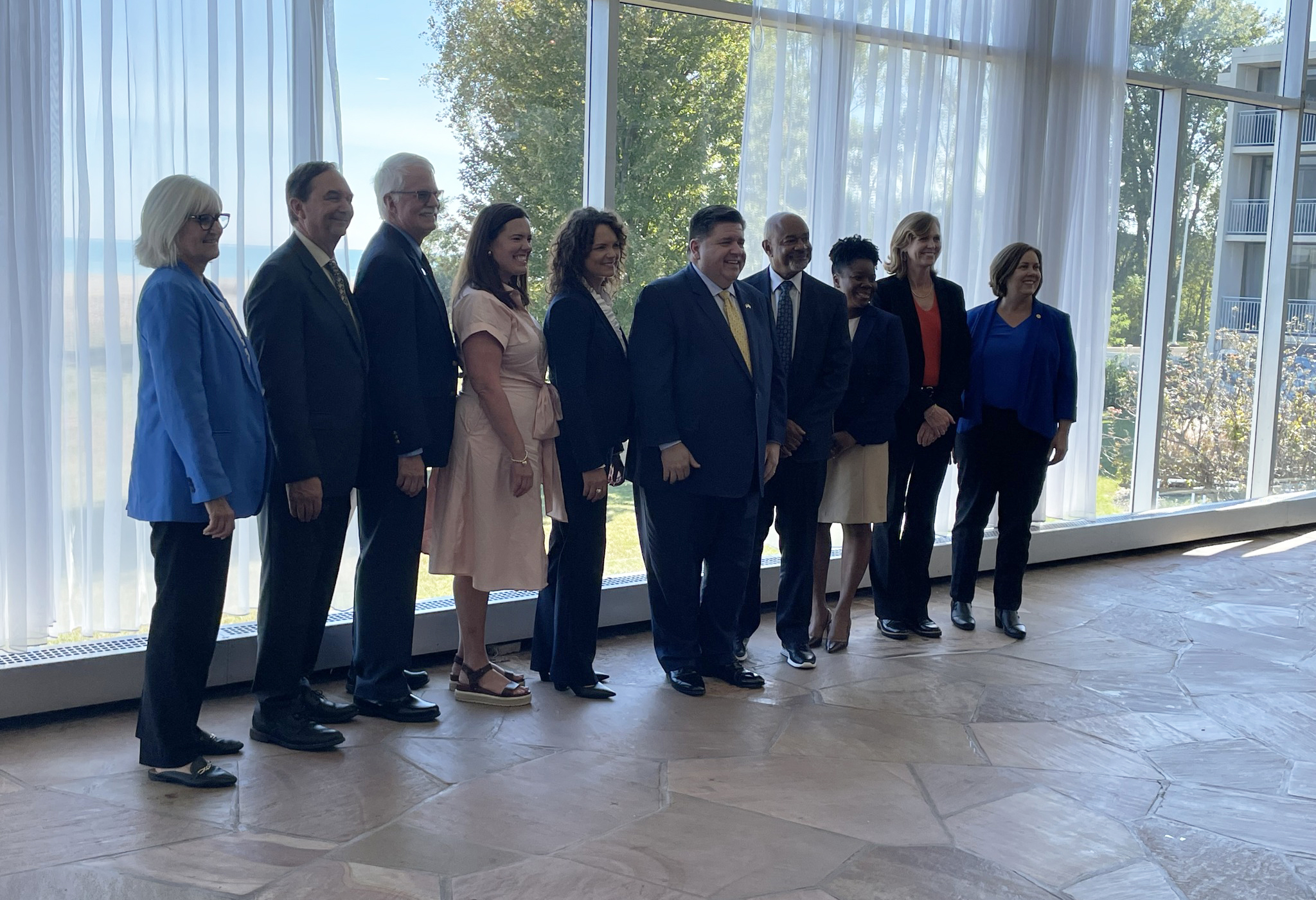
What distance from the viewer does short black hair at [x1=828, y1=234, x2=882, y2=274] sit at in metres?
4.17

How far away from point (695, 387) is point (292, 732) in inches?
61.5

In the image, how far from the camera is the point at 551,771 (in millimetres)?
3105

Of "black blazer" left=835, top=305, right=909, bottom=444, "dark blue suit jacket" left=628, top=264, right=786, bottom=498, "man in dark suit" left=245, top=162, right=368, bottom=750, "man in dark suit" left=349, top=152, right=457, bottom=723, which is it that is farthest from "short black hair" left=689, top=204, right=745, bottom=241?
"man in dark suit" left=245, top=162, right=368, bottom=750

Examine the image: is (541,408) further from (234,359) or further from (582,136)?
(582,136)

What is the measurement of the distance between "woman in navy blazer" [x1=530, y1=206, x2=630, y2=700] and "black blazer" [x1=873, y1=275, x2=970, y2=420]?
121cm

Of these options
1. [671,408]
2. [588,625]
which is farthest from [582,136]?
[588,625]

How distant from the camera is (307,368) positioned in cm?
308

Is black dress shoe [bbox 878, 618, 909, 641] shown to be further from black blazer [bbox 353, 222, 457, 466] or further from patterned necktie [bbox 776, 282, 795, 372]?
black blazer [bbox 353, 222, 457, 466]

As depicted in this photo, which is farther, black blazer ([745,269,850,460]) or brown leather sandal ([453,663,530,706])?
black blazer ([745,269,850,460])

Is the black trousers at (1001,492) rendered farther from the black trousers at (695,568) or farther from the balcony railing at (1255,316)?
the balcony railing at (1255,316)

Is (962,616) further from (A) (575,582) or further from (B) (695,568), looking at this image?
(A) (575,582)

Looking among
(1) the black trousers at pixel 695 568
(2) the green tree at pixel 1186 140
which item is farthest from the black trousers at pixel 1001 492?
(2) the green tree at pixel 1186 140

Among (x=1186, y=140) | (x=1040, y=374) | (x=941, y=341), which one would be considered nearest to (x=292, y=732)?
(x=941, y=341)

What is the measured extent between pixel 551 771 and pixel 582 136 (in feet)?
A: 9.19
